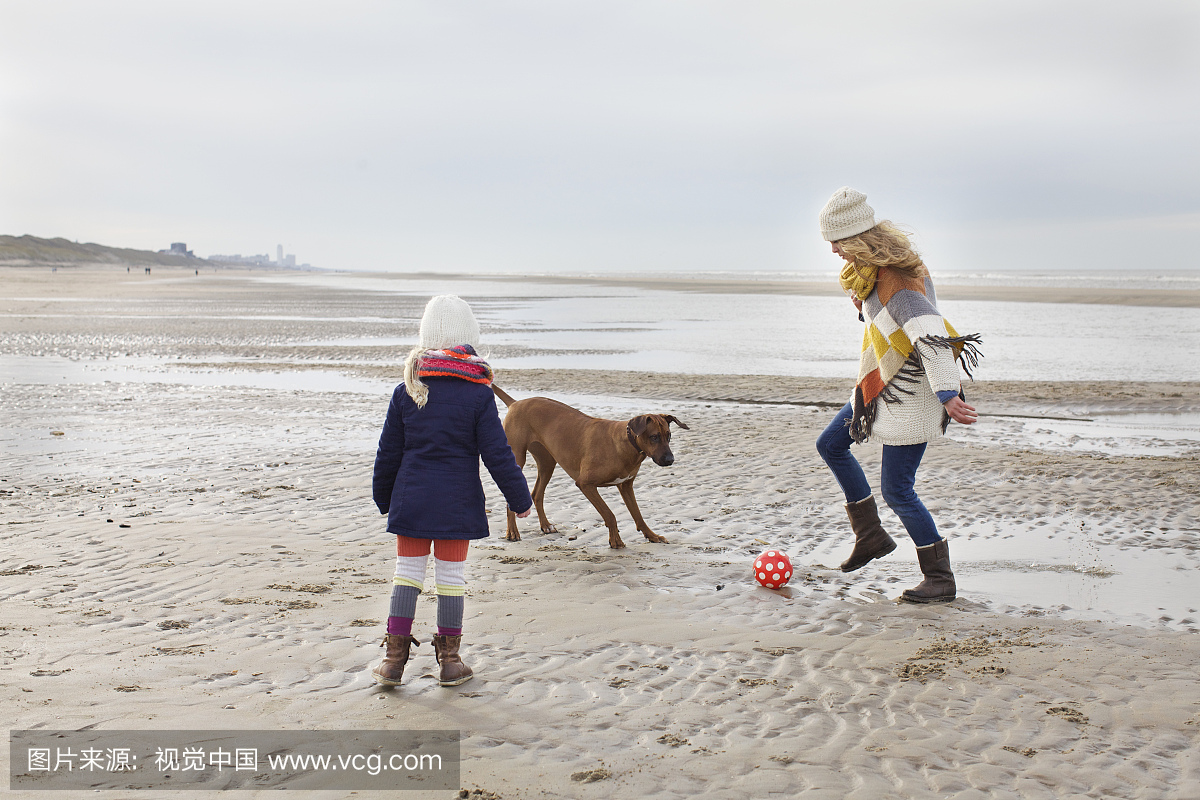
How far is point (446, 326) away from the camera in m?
3.99

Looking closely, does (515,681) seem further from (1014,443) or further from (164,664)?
(1014,443)

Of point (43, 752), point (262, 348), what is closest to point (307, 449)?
point (43, 752)

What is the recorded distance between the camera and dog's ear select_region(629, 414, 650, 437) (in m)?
6.28

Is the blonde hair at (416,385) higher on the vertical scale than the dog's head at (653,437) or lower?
higher

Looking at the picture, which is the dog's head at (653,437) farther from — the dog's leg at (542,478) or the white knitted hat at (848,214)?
the white knitted hat at (848,214)

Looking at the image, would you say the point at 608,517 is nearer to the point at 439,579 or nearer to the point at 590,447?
the point at 590,447

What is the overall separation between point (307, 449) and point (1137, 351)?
20.0 metres

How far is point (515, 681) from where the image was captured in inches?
158

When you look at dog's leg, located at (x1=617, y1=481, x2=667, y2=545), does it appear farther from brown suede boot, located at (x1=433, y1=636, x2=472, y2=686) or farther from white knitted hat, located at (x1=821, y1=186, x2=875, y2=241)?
brown suede boot, located at (x1=433, y1=636, x2=472, y2=686)

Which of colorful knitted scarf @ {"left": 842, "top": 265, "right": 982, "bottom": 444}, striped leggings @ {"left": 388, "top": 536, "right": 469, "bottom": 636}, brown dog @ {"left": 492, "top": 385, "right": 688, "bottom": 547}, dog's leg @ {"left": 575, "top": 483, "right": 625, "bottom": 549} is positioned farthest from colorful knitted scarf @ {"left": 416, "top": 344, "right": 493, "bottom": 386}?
dog's leg @ {"left": 575, "top": 483, "right": 625, "bottom": 549}

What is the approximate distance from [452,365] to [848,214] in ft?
8.35

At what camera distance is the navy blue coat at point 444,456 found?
3.93 meters

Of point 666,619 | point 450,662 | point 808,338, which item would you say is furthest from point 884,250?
point 808,338

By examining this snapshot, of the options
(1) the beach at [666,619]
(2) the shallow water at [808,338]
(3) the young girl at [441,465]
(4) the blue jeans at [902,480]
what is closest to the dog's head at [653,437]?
(1) the beach at [666,619]
